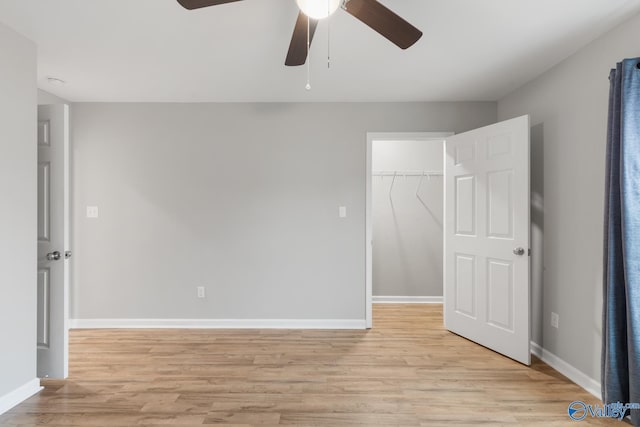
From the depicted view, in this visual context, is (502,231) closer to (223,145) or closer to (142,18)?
(223,145)

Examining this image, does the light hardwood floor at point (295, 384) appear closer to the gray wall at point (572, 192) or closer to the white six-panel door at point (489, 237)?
the white six-panel door at point (489, 237)

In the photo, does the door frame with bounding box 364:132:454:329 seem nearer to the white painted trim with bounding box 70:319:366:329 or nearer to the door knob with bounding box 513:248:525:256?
the white painted trim with bounding box 70:319:366:329

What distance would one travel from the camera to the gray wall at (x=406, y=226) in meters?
4.95

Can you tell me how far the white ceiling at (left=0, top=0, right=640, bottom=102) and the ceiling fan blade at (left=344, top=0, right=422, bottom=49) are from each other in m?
0.44

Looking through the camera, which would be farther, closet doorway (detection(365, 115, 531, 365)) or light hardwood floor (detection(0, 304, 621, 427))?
closet doorway (detection(365, 115, 531, 365))

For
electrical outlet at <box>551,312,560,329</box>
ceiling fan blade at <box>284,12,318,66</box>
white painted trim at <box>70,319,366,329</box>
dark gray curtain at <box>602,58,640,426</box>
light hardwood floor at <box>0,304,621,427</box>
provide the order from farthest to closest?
1. white painted trim at <box>70,319,366,329</box>
2. electrical outlet at <box>551,312,560,329</box>
3. light hardwood floor at <box>0,304,621,427</box>
4. dark gray curtain at <box>602,58,640,426</box>
5. ceiling fan blade at <box>284,12,318,66</box>

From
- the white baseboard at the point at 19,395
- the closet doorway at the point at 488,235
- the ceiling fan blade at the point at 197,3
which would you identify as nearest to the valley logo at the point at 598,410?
the closet doorway at the point at 488,235

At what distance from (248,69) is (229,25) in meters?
0.69

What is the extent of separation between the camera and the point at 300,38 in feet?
5.85

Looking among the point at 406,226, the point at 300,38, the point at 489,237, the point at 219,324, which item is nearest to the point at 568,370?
the point at 489,237

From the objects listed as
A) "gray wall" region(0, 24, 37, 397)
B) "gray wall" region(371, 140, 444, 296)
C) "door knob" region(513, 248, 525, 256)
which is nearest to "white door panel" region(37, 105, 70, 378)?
"gray wall" region(0, 24, 37, 397)

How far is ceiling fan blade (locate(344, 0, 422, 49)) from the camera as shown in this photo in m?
1.54

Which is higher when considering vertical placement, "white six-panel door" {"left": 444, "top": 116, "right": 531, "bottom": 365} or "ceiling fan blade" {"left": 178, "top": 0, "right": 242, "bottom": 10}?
"ceiling fan blade" {"left": 178, "top": 0, "right": 242, "bottom": 10}

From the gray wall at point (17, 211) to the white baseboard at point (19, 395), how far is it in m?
0.03
